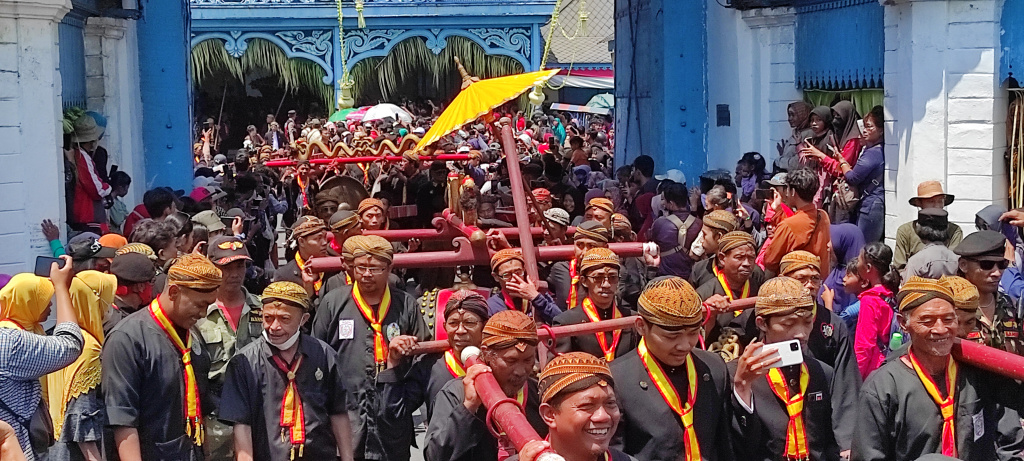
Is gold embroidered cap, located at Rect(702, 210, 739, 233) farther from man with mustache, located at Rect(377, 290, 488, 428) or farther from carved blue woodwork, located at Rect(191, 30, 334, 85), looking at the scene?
carved blue woodwork, located at Rect(191, 30, 334, 85)

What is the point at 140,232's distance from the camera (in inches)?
297

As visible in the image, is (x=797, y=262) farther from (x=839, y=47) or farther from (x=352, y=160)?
(x=839, y=47)

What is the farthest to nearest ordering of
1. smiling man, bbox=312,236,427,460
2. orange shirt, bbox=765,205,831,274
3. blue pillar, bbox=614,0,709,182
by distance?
blue pillar, bbox=614,0,709,182, orange shirt, bbox=765,205,831,274, smiling man, bbox=312,236,427,460

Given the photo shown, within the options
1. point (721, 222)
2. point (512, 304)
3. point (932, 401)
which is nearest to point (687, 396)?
point (932, 401)

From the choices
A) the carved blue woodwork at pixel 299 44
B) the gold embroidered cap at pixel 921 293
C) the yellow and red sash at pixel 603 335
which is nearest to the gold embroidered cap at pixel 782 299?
the gold embroidered cap at pixel 921 293

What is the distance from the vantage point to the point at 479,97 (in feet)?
23.6

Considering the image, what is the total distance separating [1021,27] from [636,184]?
4.08 m

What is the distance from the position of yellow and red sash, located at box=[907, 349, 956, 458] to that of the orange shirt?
263 cm

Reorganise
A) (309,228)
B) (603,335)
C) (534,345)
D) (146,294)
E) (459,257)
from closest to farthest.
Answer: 1. (534,345)
2. (603,335)
3. (146,294)
4. (459,257)
5. (309,228)

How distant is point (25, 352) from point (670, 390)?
8.17ft

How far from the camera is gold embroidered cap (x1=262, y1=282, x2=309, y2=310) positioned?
5195 millimetres

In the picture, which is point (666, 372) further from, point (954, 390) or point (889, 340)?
point (889, 340)

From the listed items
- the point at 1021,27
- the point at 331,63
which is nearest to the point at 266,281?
the point at 1021,27

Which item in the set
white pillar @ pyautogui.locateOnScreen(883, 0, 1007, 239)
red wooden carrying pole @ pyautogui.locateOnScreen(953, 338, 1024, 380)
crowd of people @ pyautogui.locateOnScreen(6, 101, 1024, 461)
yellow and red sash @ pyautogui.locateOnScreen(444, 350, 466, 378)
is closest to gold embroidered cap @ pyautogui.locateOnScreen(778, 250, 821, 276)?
crowd of people @ pyautogui.locateOnScreen(6, 101, 1024, 461)
